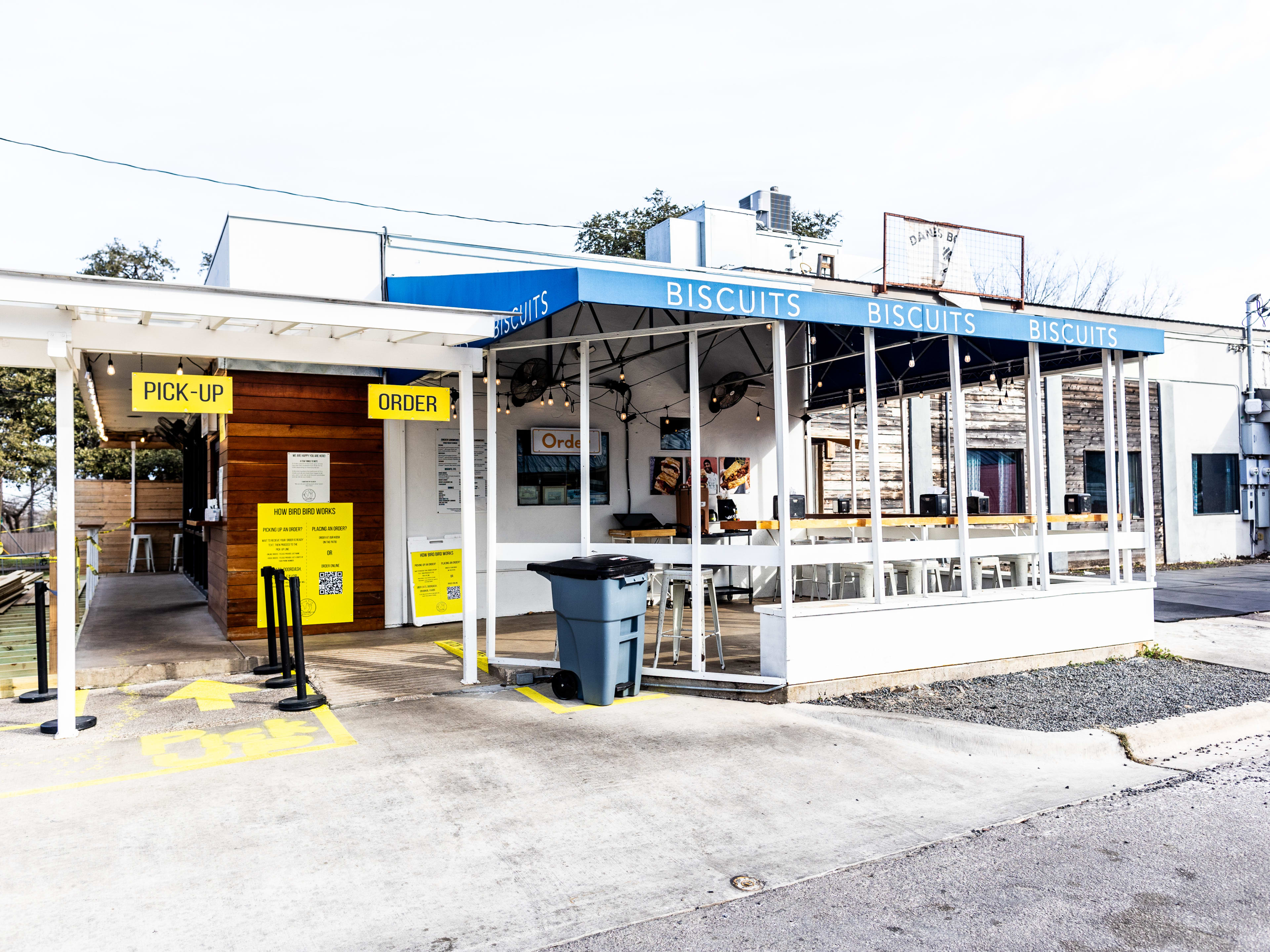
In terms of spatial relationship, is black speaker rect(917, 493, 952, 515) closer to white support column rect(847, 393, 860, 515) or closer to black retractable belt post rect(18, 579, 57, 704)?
white support column rect(847, 393, 860, 515)

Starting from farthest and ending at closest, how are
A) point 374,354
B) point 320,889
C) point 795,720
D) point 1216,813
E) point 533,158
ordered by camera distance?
point 533,158
point 374,354
point 795,720
point 1216,813
point 320,889

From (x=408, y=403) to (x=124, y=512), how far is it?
15197 millimetres

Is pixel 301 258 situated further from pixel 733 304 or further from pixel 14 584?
pixel 733 304

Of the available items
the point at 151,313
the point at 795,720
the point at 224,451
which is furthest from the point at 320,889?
the point at 224,451

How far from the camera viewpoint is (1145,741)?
17.9 ft

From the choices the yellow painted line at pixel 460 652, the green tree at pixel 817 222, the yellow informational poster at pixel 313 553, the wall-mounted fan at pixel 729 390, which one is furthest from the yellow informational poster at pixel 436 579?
the green tree at pixel 817 222

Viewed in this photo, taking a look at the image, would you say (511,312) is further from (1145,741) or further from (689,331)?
(1145,741)

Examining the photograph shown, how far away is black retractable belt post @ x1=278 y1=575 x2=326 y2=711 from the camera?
5.96 m

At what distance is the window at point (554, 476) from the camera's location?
10.0 m

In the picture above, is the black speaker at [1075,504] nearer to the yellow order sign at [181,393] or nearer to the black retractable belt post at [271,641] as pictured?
the black retractable belt post at [271,641]

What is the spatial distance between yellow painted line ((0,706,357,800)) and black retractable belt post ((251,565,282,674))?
4.79ft

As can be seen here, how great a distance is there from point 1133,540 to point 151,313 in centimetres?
856

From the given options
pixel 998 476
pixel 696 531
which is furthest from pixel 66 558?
pixel 998 476

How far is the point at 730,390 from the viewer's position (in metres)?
11.0
